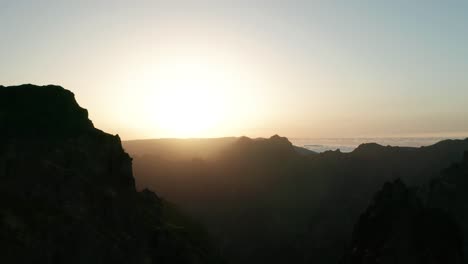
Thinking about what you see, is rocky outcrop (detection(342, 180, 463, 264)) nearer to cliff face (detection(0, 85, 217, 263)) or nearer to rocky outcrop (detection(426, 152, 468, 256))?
cliff face (detection(0, 85, 217, 263))

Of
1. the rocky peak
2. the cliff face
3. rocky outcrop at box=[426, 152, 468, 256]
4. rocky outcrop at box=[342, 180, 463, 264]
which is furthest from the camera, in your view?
rocky outcrop at box=[426, 152, 468, 256]

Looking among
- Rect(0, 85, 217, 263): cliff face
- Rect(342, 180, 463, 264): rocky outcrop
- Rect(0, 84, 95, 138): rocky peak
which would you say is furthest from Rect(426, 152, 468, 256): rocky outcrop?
Rect(0, 84, 95, 138): rocky peak

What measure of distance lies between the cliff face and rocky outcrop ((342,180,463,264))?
34119mm

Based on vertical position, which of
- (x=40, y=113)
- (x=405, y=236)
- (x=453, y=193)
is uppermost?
(x=40, y=113)

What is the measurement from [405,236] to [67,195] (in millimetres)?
53617

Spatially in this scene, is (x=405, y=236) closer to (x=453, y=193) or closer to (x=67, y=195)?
(x=67, y=195)

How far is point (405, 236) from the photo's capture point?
69438 millimetres

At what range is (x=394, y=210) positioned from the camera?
75.1 meters

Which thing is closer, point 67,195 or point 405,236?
point 405,236

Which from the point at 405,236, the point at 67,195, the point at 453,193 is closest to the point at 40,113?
the point at 67,195

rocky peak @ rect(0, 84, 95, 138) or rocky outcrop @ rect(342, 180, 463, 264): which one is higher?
rocky peak @ rect(0, 84, 95, 138)

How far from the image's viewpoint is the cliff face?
213 feet

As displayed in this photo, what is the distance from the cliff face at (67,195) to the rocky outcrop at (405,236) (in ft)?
112

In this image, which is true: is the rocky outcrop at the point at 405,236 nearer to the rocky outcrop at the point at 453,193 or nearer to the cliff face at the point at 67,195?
the cliff face at the point at 67,195
